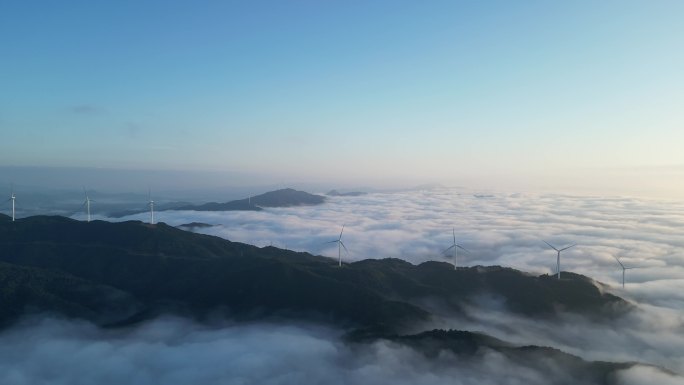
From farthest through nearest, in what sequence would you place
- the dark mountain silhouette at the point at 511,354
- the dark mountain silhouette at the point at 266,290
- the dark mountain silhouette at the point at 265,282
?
1. the dark mountain silhouette at the point at 265,282
2. the dark mountain silhouette at the point at 266,290
3. the dark mountain silhouette at the point at 511,354

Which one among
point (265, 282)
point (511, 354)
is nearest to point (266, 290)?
point (265, 282)

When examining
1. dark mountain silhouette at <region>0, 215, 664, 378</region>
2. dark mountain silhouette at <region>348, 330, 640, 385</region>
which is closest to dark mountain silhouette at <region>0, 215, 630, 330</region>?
dark mountain silhouette at <region>0, 215, 664, 378</region>

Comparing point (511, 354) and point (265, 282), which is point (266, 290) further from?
point (511, 354)

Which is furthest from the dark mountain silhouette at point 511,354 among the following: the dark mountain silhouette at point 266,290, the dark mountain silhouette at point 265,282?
the dark mountain silhouette at point 265,282

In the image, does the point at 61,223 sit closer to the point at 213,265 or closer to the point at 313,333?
the point at 213,265

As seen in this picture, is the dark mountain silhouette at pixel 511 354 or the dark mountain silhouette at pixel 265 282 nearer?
the dark mountain silhouette at pixel 511 354

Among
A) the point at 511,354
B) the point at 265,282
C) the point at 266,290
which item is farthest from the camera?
the point at 265,282

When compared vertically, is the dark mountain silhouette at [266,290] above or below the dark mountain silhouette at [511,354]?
above

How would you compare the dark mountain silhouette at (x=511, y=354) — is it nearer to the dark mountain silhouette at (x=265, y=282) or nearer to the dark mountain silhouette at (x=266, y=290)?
the dark mountain silhouette at (x=266, y=290)

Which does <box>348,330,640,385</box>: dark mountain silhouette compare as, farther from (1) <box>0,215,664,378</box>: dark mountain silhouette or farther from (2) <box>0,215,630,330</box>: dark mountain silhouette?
(2) <box>0,215,630,330</box>: dark mountain silhouette

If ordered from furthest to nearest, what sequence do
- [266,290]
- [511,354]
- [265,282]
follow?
[265,282] < [266,290] < [511,354]

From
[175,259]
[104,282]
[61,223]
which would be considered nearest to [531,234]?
[175,259]

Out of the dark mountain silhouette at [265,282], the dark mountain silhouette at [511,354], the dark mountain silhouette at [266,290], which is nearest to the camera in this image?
the dark mountain silhouette at [511,354]
